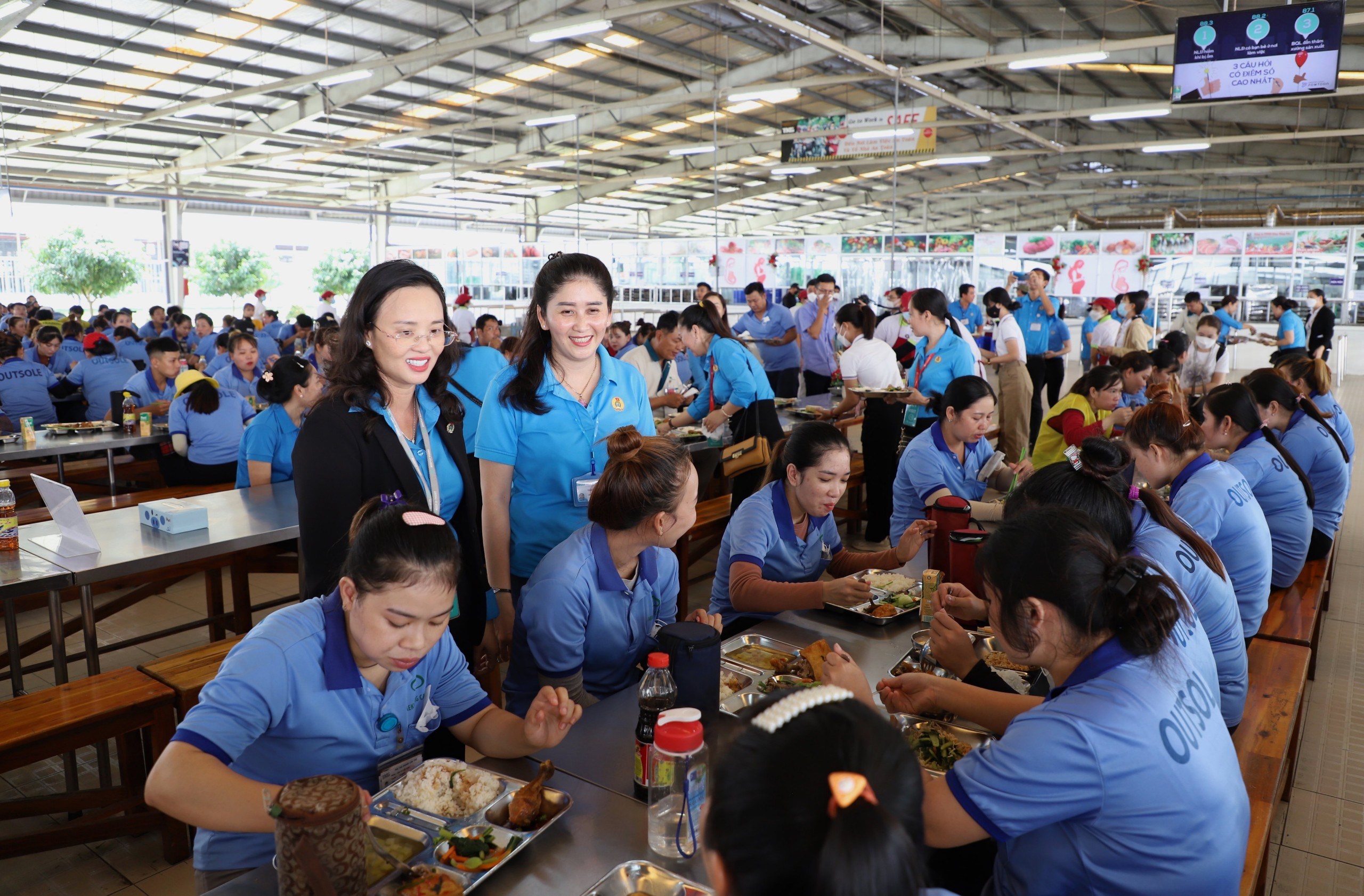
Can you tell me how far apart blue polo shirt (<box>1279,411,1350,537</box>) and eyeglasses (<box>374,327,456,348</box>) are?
13.1 feet

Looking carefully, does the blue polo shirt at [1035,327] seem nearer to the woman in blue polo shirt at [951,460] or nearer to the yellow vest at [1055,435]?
the yellow vest at [1055,435]

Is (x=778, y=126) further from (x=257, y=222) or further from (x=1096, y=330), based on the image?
(x=257, y=222)

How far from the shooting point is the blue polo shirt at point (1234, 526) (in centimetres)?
275

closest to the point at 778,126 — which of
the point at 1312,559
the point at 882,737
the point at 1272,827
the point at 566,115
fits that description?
the point at 566,115

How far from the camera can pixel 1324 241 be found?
16.4 meters

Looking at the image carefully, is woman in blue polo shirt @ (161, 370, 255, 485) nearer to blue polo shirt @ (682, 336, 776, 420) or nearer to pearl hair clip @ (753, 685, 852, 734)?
blue polo shirt @ (682, 336, 776, 420)

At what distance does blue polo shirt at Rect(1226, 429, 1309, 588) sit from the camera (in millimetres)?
3561

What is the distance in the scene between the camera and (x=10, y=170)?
15.9m

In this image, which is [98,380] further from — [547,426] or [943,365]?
[943,365]

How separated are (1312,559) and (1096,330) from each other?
251 inches

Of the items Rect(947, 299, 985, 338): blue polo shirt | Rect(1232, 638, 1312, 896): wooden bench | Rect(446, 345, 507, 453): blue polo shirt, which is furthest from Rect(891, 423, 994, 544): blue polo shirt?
Rect(947, 299, 985, 338): blue polo shirt

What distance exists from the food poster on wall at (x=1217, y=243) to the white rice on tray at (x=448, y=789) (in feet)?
62.7

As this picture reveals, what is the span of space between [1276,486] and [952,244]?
16.2 meters

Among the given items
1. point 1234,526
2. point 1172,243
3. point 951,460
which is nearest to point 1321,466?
point 1234,526
